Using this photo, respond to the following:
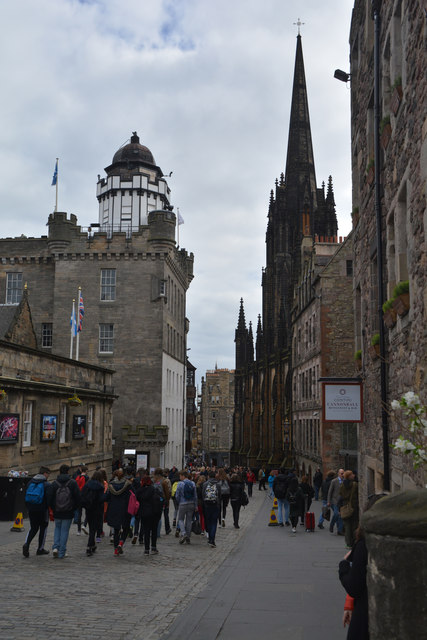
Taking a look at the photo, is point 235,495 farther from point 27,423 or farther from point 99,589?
point 99,589

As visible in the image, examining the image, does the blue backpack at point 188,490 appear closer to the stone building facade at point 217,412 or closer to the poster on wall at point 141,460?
the poster on wall at point 141,460

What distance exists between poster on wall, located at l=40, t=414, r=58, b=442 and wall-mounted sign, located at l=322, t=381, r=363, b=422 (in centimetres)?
1183

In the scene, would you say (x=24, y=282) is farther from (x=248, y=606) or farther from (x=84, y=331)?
(x=248, y=606)

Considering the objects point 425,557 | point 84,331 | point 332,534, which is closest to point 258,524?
point 332,534

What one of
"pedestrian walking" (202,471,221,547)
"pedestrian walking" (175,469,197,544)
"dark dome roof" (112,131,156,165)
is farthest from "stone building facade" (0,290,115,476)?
"dark dome roof" (112,131,156,165)

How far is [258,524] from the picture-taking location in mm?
19672

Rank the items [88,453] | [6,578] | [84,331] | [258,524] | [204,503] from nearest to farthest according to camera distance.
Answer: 1. [6,578]
2. [204,503]
3. [258,524]
4. [88,453]
5. [84,331]

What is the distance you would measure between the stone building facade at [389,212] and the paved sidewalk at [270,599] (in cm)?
188

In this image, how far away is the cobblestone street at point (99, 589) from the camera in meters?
7.03

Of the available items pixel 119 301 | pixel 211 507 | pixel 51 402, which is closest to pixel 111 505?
pixel 211 507

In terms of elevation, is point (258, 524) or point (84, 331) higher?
point (84, 331)

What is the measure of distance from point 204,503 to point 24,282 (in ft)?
107

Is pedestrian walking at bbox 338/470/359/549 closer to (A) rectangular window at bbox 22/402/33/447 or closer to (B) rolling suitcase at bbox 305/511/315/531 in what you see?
(B) rolling suitcase at bbox 305/511/315/531

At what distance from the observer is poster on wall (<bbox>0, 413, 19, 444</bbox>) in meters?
19.2
